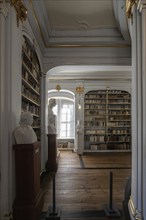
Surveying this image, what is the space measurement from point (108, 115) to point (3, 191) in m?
8.15

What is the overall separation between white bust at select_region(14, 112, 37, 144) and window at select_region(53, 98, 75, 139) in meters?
8.04

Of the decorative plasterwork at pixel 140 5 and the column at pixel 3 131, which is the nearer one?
the decorative plasterwork at pixel 140 5

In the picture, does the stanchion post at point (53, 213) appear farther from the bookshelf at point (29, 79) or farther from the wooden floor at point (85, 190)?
the bookshelf at point (29, 79)

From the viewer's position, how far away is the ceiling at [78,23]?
4242 mm

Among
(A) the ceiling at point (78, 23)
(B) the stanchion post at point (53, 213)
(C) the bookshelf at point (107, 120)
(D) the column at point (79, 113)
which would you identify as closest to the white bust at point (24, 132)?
(B) the stanchion post at point (53, 213)

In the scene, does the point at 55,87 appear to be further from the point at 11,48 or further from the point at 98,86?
the point at 11,48

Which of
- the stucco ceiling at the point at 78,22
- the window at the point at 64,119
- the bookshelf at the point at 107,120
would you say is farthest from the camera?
the window at the point at 64,119

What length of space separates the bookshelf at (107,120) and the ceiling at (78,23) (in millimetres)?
4734

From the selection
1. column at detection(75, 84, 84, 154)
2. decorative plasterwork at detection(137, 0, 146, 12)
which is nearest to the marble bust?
column at detection(75, 84, 84, 154)

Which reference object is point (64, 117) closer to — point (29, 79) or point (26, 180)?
point (29, 79)

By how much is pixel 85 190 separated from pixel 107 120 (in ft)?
20.3

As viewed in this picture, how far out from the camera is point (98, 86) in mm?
10156

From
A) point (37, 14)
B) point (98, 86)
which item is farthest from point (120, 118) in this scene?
point (37, 14)

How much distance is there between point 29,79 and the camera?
16.1 ft
